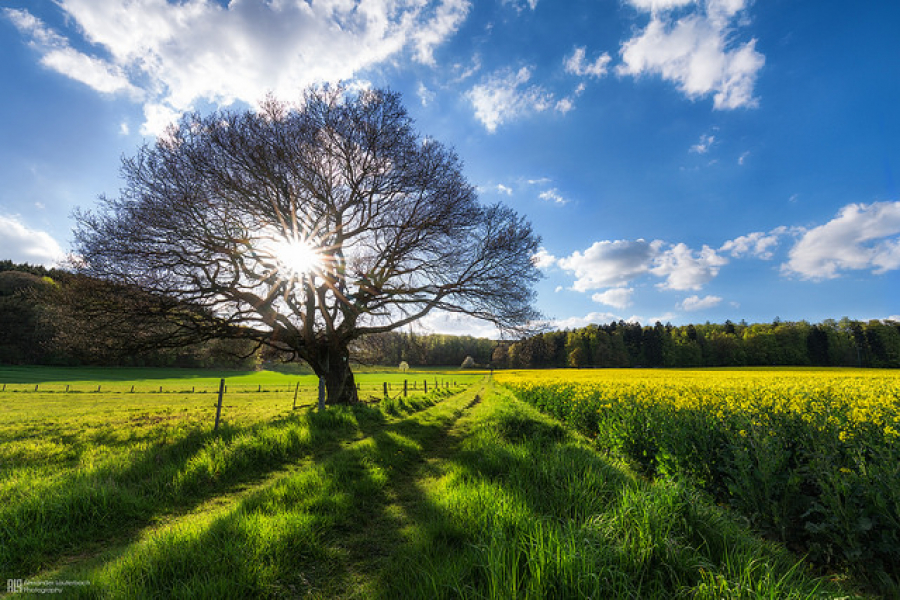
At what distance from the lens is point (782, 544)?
3.67 m

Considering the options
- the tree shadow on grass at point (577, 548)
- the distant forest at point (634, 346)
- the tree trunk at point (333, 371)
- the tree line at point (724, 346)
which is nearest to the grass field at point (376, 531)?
the tree shadow on grass at point (577, 548)

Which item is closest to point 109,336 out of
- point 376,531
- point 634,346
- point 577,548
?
point 376,531

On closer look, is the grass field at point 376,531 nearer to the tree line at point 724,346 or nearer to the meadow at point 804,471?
the meadow at point 804,471

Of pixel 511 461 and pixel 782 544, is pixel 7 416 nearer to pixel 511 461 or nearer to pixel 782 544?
pixel 511 461

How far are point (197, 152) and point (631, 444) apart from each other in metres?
13.9

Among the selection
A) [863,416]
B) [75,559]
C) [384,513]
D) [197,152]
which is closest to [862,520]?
[863,416]

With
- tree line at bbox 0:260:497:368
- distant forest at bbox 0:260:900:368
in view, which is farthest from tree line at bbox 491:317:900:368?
tree line at bbox 0:260:497:368

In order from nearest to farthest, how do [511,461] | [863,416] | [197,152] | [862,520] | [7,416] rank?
[862,520]
[511,461]
[863,416]
[197,152]
[7,416]

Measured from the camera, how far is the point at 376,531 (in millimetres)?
3516

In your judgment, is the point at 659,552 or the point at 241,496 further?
the point at 241,496

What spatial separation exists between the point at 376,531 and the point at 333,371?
1124 cm

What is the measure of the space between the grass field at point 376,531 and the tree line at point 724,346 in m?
63.7

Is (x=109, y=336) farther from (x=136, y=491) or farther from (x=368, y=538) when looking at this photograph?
(x=368, y=538)

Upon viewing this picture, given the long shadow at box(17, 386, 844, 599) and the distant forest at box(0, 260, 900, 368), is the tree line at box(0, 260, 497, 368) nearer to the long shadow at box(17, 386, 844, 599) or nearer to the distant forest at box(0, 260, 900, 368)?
the distant forest at box(0, 260, 900, 368)
